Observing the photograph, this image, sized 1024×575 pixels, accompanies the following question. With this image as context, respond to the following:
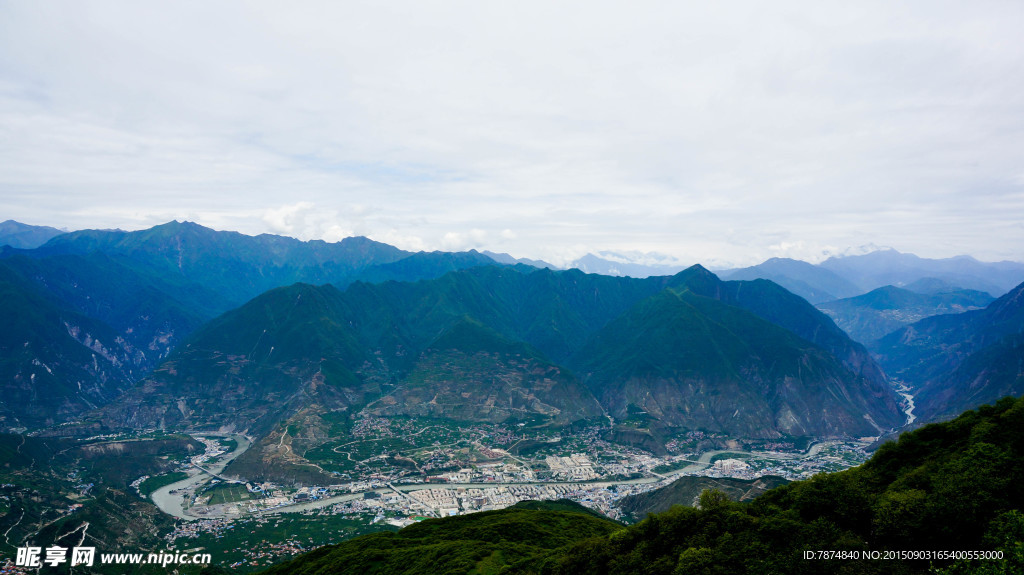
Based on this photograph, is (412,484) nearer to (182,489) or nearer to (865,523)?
(182,489)

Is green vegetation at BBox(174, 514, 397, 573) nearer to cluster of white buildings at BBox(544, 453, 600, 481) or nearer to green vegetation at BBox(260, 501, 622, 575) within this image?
green vegetation at BBox(260, 501, 622, 575)

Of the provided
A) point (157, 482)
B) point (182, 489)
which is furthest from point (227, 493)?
point (157, 482)

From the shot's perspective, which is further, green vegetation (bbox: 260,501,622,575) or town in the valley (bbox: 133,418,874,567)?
town in the valley (bbox: 133,418,874,567)

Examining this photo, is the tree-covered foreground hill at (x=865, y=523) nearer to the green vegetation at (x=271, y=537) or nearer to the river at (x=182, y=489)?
the green vegetation at (x=271, y=537)

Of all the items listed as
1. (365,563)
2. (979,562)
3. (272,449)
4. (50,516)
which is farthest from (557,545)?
(272,449)

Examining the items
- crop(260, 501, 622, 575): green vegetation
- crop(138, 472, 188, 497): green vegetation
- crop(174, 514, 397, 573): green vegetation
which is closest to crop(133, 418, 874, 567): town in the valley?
crop(174, 514, 397, 573): green vegetation

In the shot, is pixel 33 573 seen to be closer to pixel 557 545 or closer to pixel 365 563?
pixel 365 563
